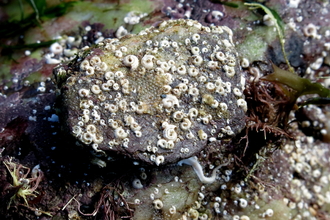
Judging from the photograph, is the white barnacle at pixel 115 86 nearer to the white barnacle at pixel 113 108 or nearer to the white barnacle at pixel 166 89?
the white barnacle at pixel 113 108

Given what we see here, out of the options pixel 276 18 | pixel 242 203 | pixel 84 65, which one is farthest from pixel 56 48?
pixel 242 203

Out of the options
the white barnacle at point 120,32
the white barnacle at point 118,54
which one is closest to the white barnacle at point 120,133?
the white barnacle at point 118,54

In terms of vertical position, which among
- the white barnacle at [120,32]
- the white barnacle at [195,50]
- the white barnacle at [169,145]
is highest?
the white barnacle at [195,50]

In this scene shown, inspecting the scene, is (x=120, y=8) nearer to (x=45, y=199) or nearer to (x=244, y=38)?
(x=244, y=38)

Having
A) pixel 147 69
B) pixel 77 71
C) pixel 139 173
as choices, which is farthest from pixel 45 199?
pixel 147 69

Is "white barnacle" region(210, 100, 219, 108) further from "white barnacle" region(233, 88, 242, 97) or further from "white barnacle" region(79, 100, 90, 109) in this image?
"white barnacle" region(79, 100, 90, 109)

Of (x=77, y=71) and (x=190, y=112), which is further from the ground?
(x=77, y=71)

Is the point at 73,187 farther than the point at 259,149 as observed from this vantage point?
No
